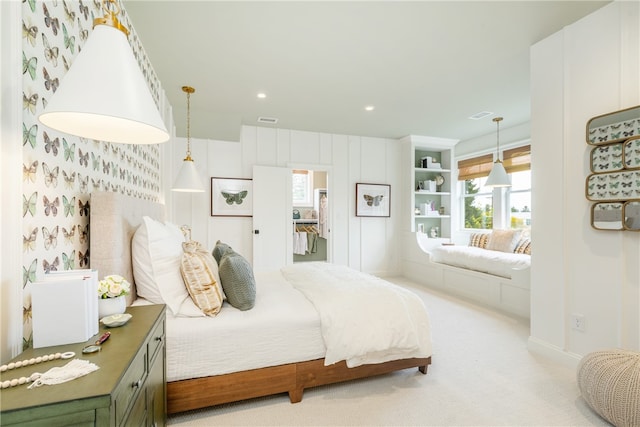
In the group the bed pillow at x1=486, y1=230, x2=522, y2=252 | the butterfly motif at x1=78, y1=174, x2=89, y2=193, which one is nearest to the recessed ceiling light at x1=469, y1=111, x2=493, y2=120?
the bed pillow at x1=486, y1=230, x2=522, y2=252

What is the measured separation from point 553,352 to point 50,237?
134 inches

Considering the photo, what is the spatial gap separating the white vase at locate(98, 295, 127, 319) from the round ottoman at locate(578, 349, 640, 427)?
249 centimetres

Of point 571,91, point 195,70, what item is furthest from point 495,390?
point 195,70

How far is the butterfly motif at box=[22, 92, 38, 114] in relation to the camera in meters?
1.06

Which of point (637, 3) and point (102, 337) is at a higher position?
point (637, 3)

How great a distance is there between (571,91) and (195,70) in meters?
3.31

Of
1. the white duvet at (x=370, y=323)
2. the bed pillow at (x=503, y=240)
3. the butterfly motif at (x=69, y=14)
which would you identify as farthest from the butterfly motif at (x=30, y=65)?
the bed pillow at (x=503, y=240)

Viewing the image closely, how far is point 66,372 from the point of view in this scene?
79cm

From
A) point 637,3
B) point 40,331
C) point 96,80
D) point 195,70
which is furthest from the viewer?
point 195,70

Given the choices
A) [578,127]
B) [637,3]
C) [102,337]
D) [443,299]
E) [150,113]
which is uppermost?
[637,3]

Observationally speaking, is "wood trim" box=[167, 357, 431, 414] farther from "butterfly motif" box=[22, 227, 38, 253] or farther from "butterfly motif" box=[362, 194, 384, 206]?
"butterfly motif" box=[362, 194, 384, 206]

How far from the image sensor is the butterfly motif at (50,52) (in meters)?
1.20

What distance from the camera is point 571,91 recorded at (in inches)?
89.9

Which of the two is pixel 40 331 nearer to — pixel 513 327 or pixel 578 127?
pixel 578 127
